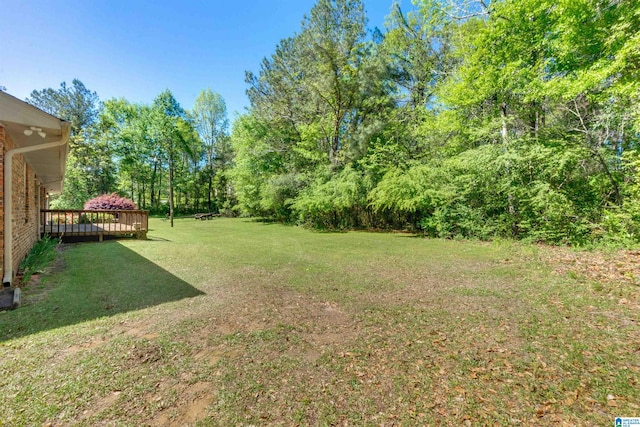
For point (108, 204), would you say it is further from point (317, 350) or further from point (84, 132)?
point (317, 350)

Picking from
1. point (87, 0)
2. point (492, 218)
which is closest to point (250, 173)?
point (87, 0)

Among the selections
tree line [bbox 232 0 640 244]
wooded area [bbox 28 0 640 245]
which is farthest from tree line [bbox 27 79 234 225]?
tree line [bbox 232 0 640 244]

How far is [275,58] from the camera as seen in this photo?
61.6 feet

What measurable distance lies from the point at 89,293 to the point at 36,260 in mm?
2675

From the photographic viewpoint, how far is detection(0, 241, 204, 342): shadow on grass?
11.4 feet

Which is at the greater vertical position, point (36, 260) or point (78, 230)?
point (78, 230)

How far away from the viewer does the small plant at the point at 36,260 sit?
509 cm

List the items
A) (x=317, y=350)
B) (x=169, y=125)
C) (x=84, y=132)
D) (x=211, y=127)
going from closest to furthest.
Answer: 1. (x=317, y=350)
2. (x=84, y=132)
3. (x=169, y=125)
4. (x=211, y=127)

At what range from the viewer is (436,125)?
1222 cm

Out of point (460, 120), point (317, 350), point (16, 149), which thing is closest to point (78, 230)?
point (16, 149)

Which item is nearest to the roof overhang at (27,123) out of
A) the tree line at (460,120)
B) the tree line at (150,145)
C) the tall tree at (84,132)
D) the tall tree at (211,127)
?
the tree line at (460,120)

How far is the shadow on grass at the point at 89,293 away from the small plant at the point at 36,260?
22 centimetres

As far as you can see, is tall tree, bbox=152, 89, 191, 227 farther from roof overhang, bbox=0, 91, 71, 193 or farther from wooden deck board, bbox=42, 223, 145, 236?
roof overhang, bbox=0, 91, 71, 193

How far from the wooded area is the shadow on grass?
397 inches
